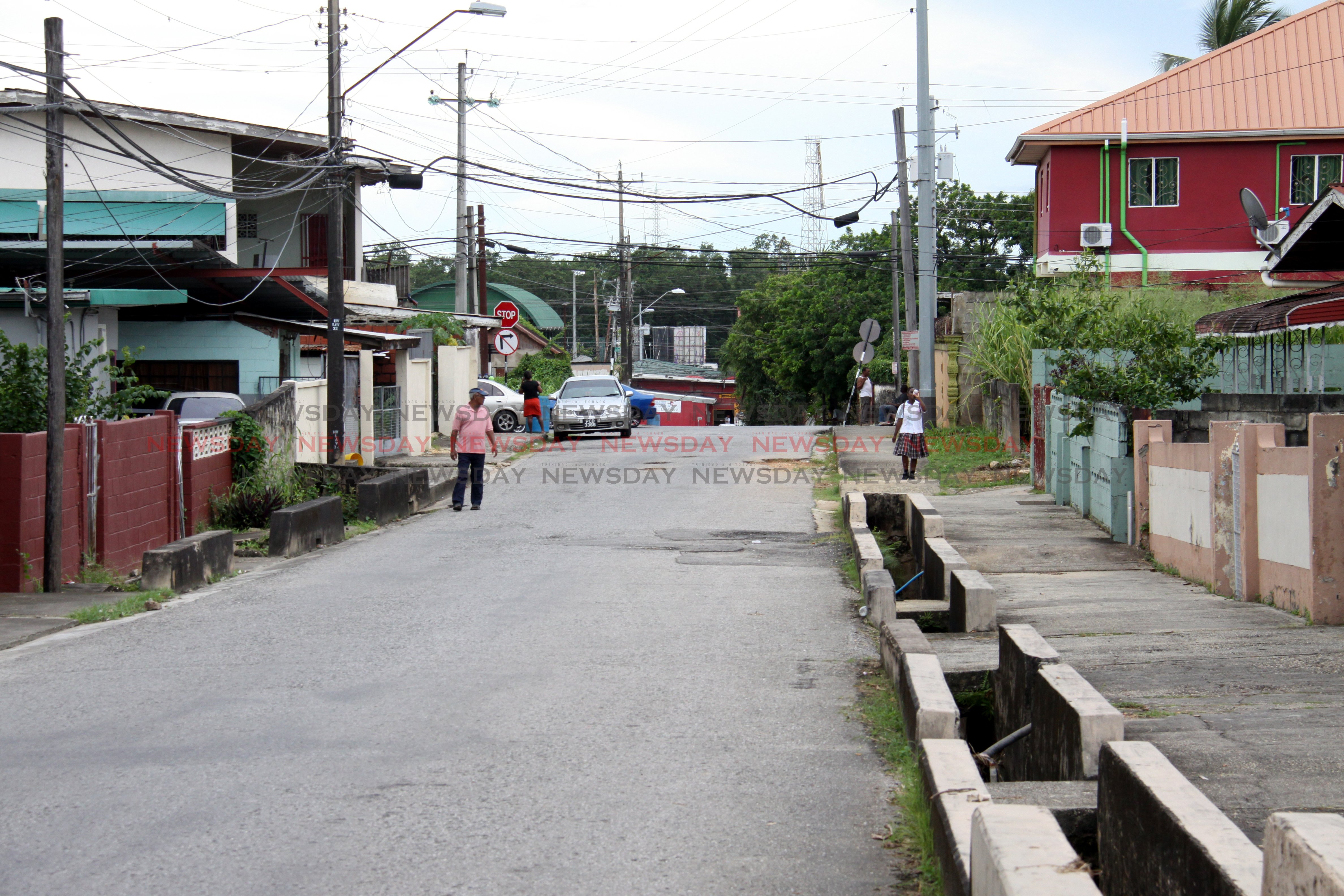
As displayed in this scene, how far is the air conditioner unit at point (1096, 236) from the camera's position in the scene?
31.2 metres

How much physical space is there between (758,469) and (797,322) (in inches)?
1375

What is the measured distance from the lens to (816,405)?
63.4 metres

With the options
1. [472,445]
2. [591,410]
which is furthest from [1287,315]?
[591,410]

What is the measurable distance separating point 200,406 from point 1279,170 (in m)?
27.3

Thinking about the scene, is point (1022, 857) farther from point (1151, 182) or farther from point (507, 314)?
point (1151, 182)

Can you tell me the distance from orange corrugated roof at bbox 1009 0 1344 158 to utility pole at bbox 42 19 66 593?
25.8 metres

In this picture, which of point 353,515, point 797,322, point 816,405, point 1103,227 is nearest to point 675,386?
point 816,405

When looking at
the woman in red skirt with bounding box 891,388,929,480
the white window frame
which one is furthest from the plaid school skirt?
the white window frame

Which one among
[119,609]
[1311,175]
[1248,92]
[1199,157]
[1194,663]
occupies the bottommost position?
[119,609]

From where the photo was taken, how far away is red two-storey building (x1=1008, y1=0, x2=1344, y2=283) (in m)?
31.5

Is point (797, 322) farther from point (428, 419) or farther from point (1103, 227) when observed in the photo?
point (428, 419)

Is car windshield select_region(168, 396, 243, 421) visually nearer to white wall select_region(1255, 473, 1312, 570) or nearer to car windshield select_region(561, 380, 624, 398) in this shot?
car windshield select_region(561, 380, 624, 398)

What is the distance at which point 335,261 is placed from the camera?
19.2 m

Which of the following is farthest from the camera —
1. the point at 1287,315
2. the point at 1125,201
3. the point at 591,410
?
the point at 1125,201
